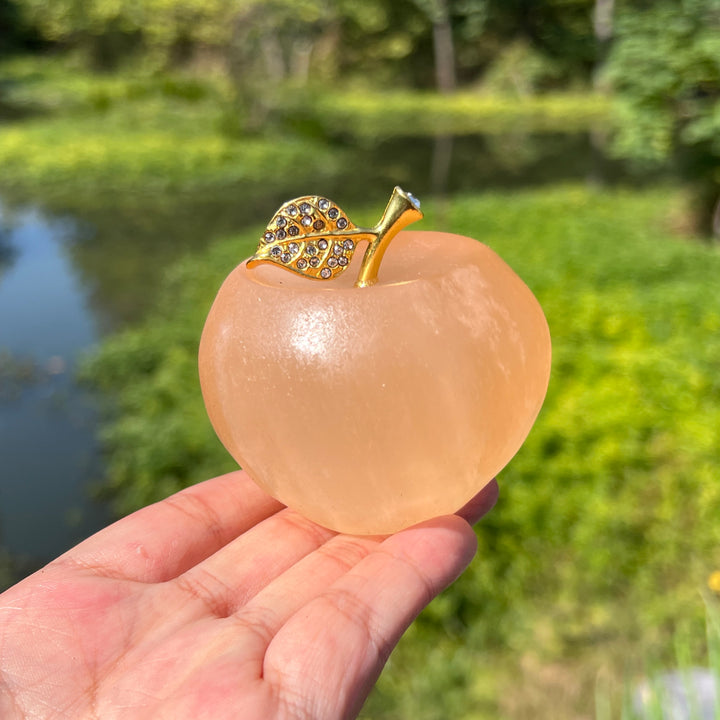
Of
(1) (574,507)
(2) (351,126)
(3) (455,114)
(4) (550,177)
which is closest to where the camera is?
(1) (574,507)

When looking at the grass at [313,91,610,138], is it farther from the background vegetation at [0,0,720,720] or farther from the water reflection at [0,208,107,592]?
the water reflection at [0,208,107,592]

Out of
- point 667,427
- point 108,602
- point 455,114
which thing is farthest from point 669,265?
point 455,114

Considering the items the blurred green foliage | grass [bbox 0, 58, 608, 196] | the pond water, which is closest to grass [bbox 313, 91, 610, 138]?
grass [bbox 0, 58, 608, 196]

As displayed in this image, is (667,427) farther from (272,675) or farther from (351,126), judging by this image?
(351,126)

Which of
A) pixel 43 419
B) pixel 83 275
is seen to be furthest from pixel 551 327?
pixel 83 275

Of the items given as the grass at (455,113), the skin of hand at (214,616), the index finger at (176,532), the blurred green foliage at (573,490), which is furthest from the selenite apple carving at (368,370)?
the grass at (455,113)

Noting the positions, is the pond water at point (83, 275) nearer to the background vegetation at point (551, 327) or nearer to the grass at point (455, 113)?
the background vegetation at point (551, 327)
